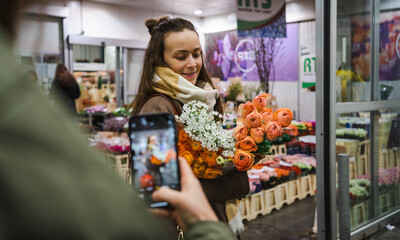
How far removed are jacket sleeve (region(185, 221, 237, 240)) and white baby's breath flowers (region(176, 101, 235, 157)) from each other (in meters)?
1.19

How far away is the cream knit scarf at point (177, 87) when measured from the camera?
1.86 m

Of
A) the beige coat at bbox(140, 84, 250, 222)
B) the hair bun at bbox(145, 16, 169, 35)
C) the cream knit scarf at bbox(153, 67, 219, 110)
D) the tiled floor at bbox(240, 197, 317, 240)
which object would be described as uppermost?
the hair bun at bbox(145, 16, 169, 35)

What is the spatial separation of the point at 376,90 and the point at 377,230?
1.21 m

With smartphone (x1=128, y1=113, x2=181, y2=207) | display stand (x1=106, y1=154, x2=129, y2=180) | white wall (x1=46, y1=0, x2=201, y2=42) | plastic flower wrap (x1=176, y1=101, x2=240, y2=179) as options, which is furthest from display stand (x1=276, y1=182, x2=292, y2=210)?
white wall (x1=46, y1=0, x2=201, y2=42)

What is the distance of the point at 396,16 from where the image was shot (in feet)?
11.7

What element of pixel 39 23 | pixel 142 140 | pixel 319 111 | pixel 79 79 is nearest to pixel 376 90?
pixel 319 111

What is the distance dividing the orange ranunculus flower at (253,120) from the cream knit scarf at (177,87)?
0.73 ft

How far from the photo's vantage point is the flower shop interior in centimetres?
272

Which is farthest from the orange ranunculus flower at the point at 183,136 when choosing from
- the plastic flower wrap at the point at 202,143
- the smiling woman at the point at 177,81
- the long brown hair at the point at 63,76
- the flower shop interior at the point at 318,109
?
the long brown hair at the point at 63,76

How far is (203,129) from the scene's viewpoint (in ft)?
5.74

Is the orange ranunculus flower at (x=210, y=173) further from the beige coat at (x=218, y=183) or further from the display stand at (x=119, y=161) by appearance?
the display stand at (x=119, y=161)

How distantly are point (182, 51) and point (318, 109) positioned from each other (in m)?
1.26

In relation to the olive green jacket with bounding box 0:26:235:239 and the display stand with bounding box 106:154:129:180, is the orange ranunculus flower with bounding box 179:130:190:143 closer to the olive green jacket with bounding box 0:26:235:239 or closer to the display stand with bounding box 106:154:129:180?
the olive green jacket with bounding box 0:26:235:239

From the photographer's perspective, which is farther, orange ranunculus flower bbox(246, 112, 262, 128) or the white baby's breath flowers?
orange ranunculus flower bbox(246, 112, 262, 128)
